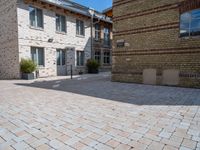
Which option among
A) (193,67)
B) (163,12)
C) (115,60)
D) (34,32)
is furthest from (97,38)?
(193,67)

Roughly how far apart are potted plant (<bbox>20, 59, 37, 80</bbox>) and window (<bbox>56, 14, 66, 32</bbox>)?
4214 millimetres

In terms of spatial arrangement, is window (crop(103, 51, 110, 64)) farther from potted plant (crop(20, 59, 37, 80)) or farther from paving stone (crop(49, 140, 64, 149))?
paving stone (crop(49, 140, 64, 149))

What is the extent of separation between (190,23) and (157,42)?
1.58 meters

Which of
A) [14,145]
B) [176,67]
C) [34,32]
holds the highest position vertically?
[34,32]

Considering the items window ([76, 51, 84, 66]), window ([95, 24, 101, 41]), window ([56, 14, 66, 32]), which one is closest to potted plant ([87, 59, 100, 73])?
window ([76, 51, 84, 66])

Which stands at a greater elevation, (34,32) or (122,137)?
(34,32)

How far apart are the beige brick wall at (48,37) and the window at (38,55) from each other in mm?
308

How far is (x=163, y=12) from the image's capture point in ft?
24.9

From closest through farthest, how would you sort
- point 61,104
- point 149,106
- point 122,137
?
point 122,137 → point 149,106 → point 61,104

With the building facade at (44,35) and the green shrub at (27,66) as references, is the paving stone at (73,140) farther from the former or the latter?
the building facade at (44,35)

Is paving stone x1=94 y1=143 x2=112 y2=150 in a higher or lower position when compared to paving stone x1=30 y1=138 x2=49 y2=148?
higher

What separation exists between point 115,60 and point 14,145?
776 cm

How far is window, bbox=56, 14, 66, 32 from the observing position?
1348 cm

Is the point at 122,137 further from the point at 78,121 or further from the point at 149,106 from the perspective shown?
the point at 149,106
